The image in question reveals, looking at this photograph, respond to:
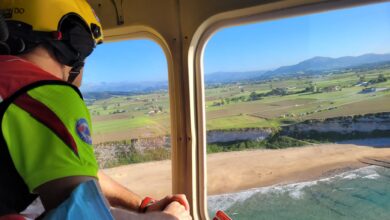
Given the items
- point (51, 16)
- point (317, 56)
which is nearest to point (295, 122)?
point (317, 56)

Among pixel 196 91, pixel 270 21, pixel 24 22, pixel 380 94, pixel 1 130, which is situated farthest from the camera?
pixel 196 91

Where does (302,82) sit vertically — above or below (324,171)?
above

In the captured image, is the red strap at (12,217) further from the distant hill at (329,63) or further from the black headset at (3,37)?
the distant hill at (329,63)

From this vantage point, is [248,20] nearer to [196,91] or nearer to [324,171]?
[196,91]

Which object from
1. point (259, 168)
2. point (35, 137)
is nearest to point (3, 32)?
point (35, 137)

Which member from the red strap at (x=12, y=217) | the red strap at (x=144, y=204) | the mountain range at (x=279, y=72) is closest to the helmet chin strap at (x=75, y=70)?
the red strap at (x=12, y=217)
